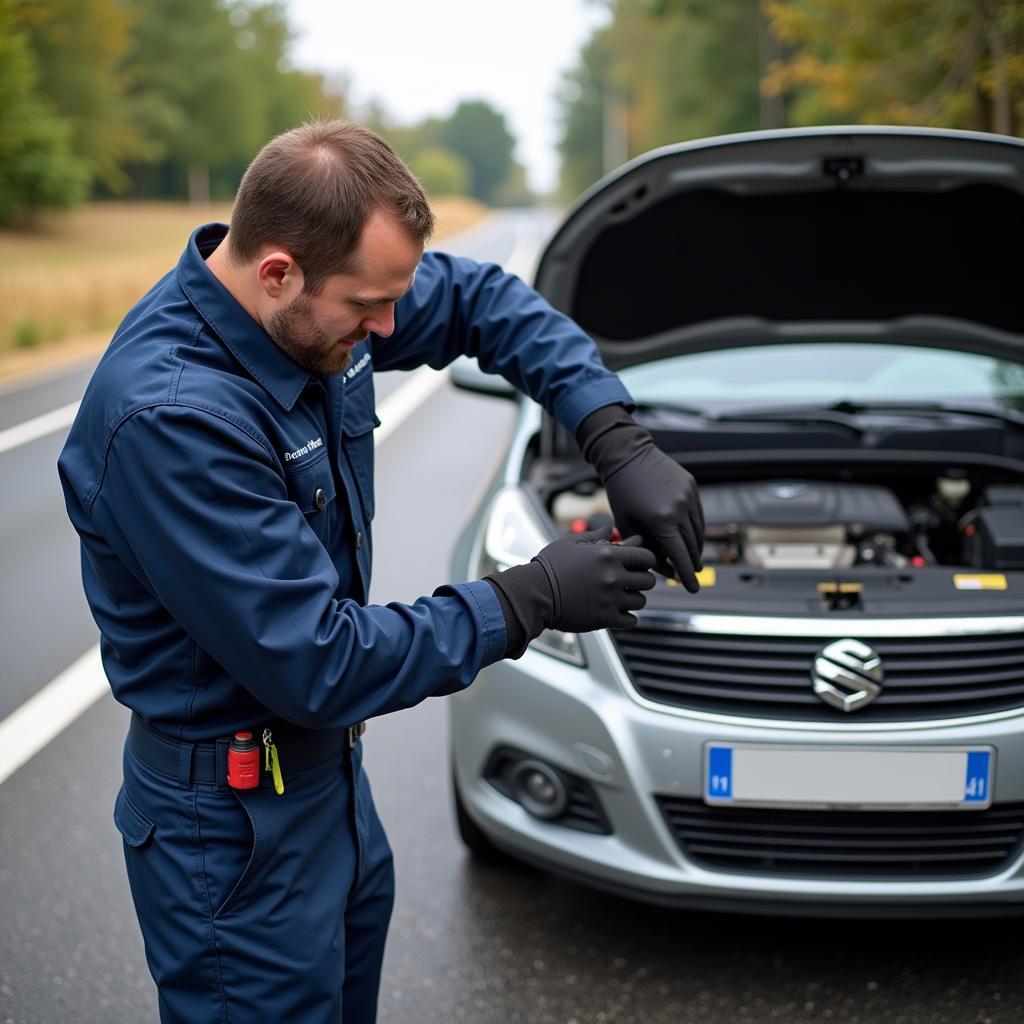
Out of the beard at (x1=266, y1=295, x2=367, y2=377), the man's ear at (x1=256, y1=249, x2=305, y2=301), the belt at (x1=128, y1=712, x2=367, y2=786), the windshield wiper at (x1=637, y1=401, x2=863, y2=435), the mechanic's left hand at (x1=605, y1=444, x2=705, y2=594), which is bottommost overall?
the windshield wiper at (x1=637, y1=401, x2=863, y2=435)

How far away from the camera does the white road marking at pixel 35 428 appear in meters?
8.89

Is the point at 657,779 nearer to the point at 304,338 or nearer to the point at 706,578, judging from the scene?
the point at 706,578

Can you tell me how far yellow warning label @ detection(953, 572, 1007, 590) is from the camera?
2703mm

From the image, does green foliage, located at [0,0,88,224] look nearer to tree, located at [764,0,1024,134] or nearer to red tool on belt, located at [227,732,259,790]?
tree, located at [764,0,1024,134]

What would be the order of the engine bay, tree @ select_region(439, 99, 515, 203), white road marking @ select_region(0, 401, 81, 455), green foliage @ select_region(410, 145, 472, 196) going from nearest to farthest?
the engine bay → white road marking @ select_region(0, 401, 81, 455) → green foliage @ select_region(410, 145, 472, 196) → tree @ select_region(439, 99, 515, 203)

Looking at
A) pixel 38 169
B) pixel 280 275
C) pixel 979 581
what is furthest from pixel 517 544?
pixel 38 169

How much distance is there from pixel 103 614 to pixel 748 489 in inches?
77.9

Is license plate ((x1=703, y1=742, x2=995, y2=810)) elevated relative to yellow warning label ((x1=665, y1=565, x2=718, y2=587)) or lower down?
lower down

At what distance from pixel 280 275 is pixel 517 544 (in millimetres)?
1288

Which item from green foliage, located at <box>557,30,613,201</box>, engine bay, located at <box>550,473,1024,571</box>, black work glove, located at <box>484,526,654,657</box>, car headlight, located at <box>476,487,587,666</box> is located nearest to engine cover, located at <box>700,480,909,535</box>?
engine bay, located at <box>550,473,1024,571</box>

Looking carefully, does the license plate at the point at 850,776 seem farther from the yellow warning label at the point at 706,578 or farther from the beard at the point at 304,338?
the beard at the point at 304,338

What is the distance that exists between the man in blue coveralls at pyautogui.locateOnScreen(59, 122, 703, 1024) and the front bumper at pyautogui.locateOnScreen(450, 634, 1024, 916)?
0.54 m

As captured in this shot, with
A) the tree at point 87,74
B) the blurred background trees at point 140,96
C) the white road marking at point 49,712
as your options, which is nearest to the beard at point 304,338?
the white road marking at point 49,712

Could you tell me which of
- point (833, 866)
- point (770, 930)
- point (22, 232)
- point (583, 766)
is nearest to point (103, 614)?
point (583, 766)
